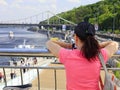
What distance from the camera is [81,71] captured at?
2.91 metres

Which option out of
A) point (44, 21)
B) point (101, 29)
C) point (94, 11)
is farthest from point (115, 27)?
point (44, 21)

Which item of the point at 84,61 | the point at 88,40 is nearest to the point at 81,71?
the point at 84,61

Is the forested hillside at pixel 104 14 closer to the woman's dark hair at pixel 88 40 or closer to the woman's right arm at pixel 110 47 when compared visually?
the woman's right arm at pixel 110 47

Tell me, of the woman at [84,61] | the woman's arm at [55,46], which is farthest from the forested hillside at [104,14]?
the woman at [84,61]

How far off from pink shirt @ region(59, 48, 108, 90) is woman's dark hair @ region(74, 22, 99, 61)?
6 centimetres

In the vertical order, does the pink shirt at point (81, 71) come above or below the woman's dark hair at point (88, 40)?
below

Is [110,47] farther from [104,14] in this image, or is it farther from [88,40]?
[104,14]

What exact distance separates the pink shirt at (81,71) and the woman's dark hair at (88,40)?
0.18 ft

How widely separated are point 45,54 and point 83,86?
180 cm

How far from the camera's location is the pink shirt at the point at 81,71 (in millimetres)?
2887

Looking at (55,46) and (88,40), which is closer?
(88,40)

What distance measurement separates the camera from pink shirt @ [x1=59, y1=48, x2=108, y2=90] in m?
2.89

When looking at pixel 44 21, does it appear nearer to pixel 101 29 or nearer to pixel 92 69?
pixel 101 29

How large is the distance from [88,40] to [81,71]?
0.26 m
